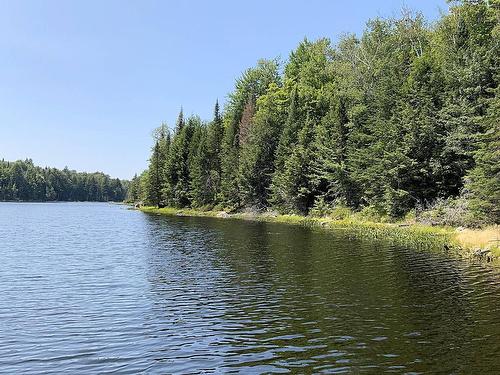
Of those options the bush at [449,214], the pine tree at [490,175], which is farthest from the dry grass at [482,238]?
the bush at [449,214]

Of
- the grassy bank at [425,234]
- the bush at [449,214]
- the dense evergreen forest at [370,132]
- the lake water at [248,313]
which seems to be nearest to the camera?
the lake water at [248,313]

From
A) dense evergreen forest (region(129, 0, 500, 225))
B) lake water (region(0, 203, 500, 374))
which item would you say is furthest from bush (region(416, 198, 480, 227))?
lake water (region(0, 203, 500, 374))

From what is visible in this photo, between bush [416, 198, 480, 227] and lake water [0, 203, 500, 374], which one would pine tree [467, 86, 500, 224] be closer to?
bush [416, 198, 480, 227]

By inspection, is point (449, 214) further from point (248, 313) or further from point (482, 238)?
point (248, 313)

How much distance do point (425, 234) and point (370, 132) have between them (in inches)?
1094

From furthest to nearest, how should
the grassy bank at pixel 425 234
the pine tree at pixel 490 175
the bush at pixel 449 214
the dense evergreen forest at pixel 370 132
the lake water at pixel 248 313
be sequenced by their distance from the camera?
the dense evergreen forest at pixel 370 132, the bush at pixel 449 214, the pine tree at pixel 490 175, the grassy bank at pixel 425 234, the lake water at pixel 248 313

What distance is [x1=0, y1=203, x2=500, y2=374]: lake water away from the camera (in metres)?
→ 13.3

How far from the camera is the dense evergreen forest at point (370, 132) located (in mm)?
48969

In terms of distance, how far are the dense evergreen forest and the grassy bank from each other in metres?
2.40

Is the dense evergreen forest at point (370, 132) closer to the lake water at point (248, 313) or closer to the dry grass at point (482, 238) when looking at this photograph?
the dry grass at point (482, 238)

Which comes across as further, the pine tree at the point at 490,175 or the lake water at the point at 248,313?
the pine tree at the point at 490,175

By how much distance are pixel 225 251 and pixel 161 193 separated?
93.7m

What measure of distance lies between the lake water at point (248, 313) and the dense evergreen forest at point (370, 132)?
51.7 ft

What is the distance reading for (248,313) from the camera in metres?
18.6
